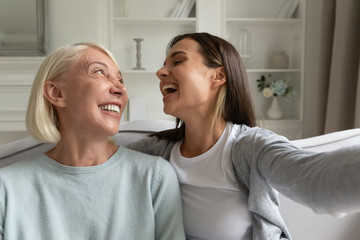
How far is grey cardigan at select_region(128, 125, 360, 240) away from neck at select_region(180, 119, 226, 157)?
77 millimetres

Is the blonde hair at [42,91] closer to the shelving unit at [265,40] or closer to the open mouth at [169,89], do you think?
the open mouth at [169,89]

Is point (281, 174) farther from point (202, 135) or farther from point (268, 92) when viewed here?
point (268, 92)

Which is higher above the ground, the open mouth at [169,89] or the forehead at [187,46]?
the forehead at [187,46]

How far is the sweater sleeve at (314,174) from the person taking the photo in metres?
0.77

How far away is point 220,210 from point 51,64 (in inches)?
26.6

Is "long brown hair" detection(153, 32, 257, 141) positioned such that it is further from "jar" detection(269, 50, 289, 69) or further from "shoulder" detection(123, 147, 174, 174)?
"jar" detection(269, 50, 289, 69)

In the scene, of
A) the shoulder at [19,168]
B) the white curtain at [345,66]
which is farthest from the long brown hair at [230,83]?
the white curtain at [345,66]

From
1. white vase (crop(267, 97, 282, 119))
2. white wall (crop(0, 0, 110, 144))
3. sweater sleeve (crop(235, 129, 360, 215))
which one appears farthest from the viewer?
white vase (crop(267, 97, 282, 119))

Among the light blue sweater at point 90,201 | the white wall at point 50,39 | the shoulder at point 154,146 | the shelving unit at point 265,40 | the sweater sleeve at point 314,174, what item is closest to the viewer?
the sweater sleeve at point 314,174

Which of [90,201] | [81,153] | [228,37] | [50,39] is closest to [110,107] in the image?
[81,153]

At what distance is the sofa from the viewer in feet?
4.50

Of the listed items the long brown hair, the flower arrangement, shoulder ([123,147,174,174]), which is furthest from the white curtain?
shoulder ([123,147,174,174])

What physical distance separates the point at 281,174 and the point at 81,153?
0.62 meters

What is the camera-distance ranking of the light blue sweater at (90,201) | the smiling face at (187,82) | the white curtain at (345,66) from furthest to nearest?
the white curtain at (345,66) → the smiling face at (187,82) → the light blue sweater at (90,201)
